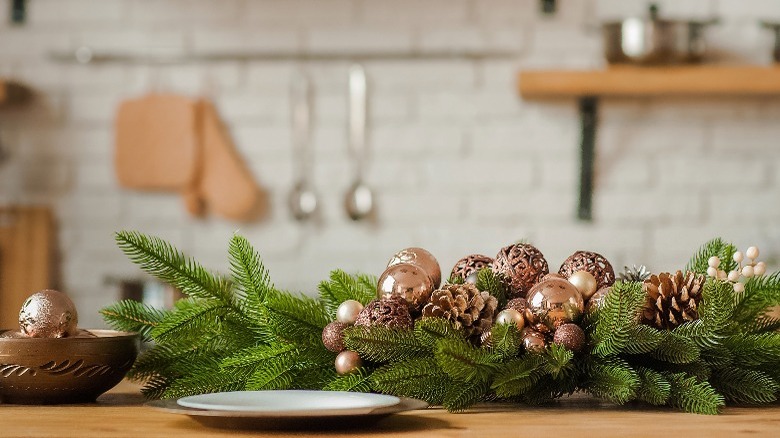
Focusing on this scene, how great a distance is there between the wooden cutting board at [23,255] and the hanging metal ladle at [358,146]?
80 centimetres

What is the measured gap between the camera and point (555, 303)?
909 millimetres

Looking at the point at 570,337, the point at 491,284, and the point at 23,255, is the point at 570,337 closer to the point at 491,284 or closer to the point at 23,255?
the point at 491,284

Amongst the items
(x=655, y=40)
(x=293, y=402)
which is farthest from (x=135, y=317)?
(x=655, y=40)

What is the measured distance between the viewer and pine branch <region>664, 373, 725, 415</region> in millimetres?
840

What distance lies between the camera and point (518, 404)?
92 centimetres

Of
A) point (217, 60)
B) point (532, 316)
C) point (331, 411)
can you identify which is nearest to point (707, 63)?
point (217, 60)

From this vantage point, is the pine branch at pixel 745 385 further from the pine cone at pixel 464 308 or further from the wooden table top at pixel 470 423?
the pine cone at pixel 464 308

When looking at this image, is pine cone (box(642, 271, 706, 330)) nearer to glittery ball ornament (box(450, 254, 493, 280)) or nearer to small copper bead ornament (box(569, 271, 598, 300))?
small copper bead ornament (box(569, 271, 598, 300))

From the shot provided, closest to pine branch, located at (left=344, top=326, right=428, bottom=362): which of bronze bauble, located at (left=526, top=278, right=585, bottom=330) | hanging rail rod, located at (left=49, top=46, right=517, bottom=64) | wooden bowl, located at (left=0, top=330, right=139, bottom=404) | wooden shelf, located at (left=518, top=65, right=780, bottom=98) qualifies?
bronze bauble, located at (left=526, top=278, right=585, bottom=330)

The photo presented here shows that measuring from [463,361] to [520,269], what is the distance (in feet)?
0.76

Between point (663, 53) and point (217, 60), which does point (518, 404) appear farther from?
point (217, 60)

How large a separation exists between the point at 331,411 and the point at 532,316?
0.82 ft

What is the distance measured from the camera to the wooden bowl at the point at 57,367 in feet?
2.91

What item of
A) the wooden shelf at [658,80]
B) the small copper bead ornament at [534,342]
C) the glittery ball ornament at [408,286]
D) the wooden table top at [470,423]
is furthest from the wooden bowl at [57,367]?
the wooden shelf at [658,80]
